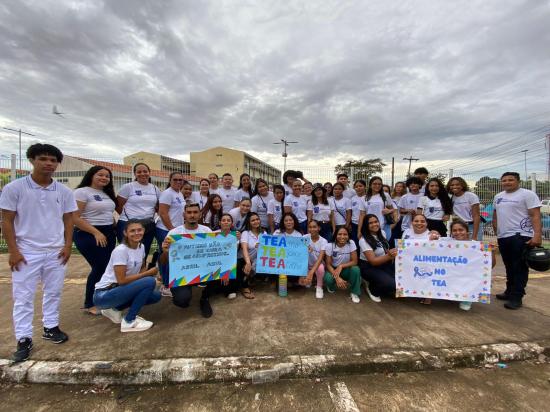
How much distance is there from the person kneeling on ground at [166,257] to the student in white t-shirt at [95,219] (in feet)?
2.39

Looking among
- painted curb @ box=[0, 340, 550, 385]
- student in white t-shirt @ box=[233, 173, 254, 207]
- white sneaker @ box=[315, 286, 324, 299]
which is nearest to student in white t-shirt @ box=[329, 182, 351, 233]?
white sneaker @ box=[315, 286, 324, 299]

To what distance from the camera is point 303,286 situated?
174 inches

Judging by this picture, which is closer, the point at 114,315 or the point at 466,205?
the point at 114,315

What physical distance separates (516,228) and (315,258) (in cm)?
294

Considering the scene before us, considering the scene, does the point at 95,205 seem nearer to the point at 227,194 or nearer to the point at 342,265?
the point at 227,194

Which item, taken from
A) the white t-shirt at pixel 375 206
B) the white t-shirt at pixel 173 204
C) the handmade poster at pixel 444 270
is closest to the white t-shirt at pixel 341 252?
the handmade poster at pixel 444 270

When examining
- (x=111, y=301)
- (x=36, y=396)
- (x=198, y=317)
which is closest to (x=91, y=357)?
(x=36, y=396)

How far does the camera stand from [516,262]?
12.5 feet

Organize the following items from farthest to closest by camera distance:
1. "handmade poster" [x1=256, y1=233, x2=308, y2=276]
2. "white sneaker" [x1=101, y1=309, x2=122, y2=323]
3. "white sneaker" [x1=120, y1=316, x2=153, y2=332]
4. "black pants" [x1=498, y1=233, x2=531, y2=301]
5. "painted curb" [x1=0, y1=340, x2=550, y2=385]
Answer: "handmade poster" [x1=256, y1=233, x2=308, y2=276] < "black pants" [x1=498, y1=233, x2=531, y2=301] < "white sneaker" [x1=101, y1=309, x2=122, y2=323] < "white sneaker" [x1=120, y1=316, x2=153, y2=332] < "painted curb" [x1=0, y1=340, x2=550, y2=385]

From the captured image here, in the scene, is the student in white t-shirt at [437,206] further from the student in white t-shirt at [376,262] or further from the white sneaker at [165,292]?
the white sneaker at [165,292]

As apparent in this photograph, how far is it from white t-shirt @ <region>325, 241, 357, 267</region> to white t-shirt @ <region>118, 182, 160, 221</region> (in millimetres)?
2856

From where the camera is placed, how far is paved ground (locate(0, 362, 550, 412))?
2047mm

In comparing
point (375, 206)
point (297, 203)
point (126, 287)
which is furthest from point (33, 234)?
point (375, 206)

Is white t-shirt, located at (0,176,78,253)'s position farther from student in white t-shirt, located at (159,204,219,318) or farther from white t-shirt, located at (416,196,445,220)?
white t-shirt, located at (416,196,445,220)
